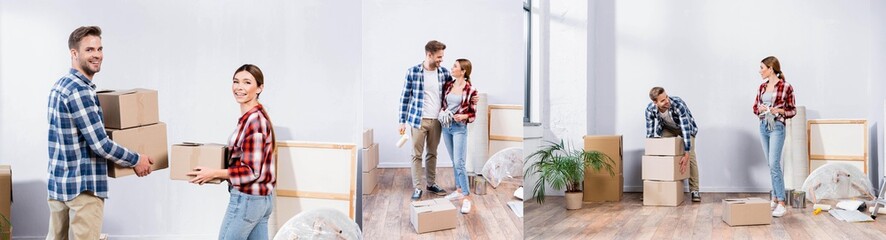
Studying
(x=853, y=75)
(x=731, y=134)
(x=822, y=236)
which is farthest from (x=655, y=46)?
(x=822, y=236)

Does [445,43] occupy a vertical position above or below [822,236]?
above

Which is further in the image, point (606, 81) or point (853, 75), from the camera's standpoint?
point (606, 81)

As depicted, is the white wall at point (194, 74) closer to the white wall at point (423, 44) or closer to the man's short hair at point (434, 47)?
the white wall at point (423, 44)

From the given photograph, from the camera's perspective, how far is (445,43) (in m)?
3.25

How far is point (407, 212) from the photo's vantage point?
333 cm

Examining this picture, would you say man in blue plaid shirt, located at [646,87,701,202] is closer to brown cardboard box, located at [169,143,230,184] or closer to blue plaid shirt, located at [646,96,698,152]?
blue plaid shirt, located at [646,96,698,152]

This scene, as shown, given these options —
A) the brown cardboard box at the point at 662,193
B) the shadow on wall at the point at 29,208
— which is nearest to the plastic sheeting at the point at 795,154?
the brown cardboard box at the point at 662,193

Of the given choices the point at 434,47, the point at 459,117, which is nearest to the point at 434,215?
the point at 459,117

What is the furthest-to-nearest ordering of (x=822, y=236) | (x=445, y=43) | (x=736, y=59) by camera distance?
(x=736, y=59) → (x=822, y=236) → (x=445, y=43)

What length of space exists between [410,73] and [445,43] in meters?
0.21

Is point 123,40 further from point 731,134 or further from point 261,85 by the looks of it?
point 731,134

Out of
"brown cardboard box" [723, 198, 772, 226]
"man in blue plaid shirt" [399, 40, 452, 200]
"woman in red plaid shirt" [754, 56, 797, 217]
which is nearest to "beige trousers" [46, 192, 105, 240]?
"man in blue plaid shirt" [399, 40, 452, 200]

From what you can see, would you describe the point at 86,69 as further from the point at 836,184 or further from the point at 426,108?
the point at 836,184

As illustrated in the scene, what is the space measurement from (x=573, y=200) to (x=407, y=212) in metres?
2.05
